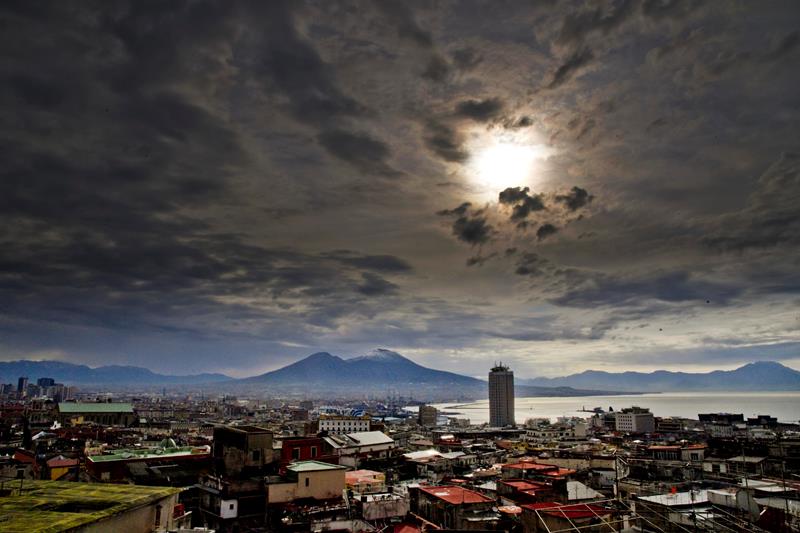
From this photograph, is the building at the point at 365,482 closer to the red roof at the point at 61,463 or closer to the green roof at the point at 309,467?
the green roof at the point at 309,467

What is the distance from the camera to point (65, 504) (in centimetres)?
1584

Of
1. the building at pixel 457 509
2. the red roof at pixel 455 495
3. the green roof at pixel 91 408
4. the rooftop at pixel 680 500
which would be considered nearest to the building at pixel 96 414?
the green roof at pixel 91 408

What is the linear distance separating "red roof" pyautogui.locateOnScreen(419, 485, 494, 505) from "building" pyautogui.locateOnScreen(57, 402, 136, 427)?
102994mm

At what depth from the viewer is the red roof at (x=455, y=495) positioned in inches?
1184

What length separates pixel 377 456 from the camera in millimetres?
65188

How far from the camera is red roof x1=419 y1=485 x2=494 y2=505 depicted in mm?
30078

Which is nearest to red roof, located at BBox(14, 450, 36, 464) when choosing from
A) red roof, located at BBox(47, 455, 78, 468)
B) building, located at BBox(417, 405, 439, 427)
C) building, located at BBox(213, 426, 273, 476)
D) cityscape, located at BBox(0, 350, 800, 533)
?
cityscape, located at BBox(0, 350, 800, 533)

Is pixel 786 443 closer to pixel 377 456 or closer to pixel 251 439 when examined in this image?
pixel 377 456

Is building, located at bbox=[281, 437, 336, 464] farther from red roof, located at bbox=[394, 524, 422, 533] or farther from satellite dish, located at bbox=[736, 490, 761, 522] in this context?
satellite dish, located at bbox=[736, 490, 761, 522]

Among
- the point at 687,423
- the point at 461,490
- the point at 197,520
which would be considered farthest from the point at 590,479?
the point at 687,423

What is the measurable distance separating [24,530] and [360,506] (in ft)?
65.8

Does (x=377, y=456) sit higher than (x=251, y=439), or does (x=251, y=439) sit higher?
(x=251, y=439)

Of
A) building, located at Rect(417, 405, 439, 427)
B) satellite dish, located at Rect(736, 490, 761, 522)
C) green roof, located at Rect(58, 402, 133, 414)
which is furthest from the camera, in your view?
building, located at Rect(417, 405, 439, 427)

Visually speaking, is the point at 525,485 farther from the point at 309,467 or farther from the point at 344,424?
the point at 344,424
